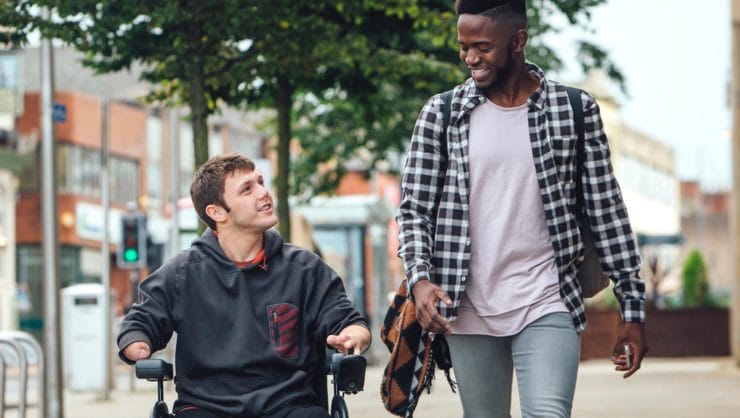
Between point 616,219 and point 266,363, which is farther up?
point 616,219

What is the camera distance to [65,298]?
78.0ft

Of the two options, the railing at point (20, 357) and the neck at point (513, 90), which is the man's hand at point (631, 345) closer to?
the neck at point (513, 90)

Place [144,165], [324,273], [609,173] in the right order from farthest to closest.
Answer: [144,165] < [324,273] < [609,173]

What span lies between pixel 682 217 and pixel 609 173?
103662 mm

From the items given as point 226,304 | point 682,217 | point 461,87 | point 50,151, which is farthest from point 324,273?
point 682,217

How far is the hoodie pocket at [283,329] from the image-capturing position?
5.76 metres

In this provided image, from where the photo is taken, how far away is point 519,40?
18.2 feet

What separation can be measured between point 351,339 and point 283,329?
24 cm

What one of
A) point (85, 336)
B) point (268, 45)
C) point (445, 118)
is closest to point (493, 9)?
point (445, 118)

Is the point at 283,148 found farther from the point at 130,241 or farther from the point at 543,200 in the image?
the point at 543,200

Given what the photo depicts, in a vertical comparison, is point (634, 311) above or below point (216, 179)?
below

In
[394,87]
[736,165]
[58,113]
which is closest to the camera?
[58,113]

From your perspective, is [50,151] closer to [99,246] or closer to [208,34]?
A: [208,34]

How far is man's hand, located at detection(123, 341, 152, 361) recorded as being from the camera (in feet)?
18.5
